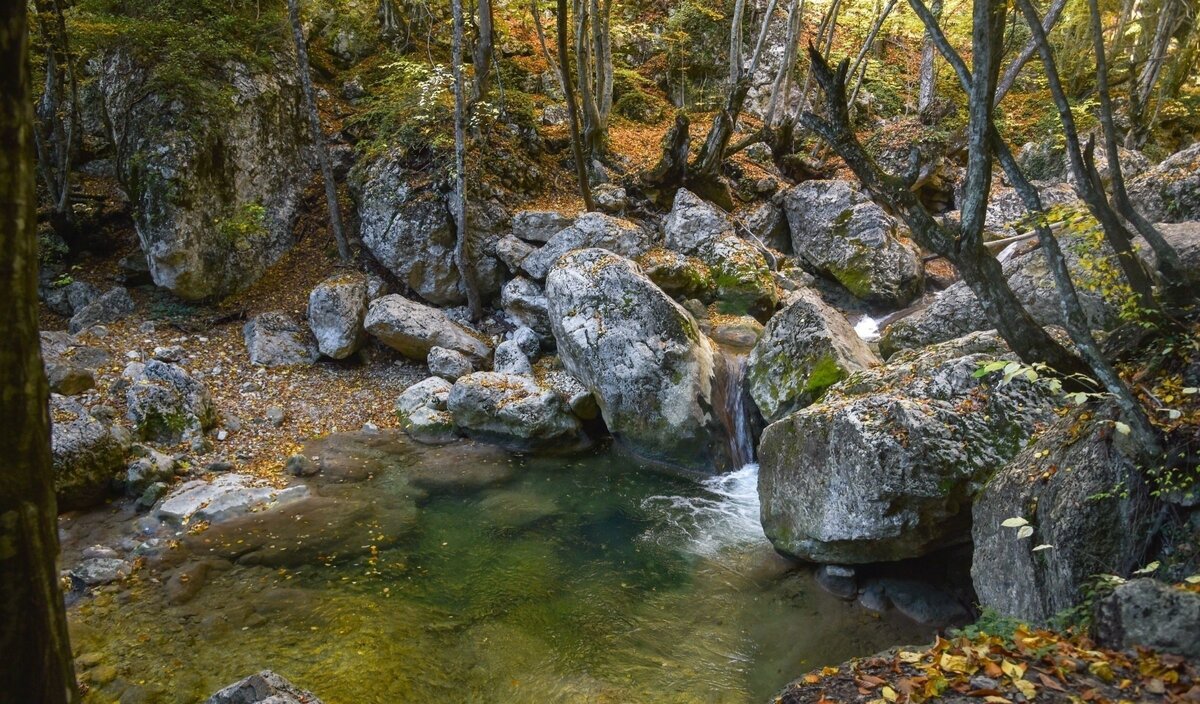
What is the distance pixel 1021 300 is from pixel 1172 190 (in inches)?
123

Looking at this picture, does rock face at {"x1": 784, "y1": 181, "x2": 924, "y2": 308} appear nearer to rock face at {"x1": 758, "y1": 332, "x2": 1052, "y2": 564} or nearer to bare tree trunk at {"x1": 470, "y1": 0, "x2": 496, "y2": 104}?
rock face at {"x1": 758, "y1": 332, "x2": 1052, "y2": 564}

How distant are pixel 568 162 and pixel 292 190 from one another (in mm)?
7461

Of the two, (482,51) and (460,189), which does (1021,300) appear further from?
(482,51)

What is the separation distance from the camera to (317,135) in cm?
1421

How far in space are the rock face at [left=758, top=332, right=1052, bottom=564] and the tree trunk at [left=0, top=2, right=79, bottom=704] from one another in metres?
6.48

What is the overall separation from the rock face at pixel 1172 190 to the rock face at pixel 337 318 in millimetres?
14816

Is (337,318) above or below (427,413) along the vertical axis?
above

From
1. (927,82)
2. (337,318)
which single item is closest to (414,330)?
(337,318)

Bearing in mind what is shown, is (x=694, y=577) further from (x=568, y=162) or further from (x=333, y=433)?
(x=568, y=162)

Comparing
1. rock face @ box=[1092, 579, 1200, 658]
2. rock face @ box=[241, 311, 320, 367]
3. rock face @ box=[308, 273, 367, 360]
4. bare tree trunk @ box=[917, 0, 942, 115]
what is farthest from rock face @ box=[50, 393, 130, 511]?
bare tree trunk @ box=[917, 0, 942, 115]

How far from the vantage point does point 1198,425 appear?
12.9ft

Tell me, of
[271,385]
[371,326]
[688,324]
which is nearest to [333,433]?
[271,385]

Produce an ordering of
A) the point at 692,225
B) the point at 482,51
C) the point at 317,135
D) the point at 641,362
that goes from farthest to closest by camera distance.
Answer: the point at 482,51, the point at 692,225, the point at 317,135, the point at 641,362

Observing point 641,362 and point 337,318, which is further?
point 337,318
